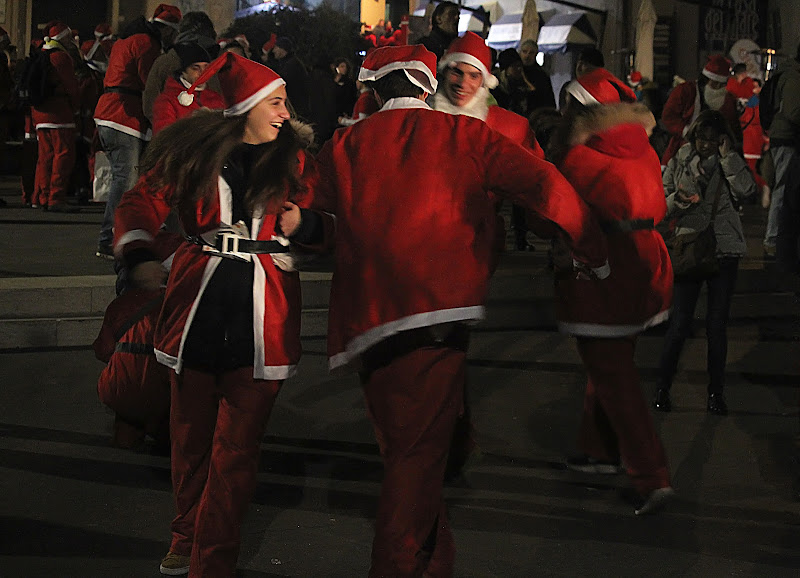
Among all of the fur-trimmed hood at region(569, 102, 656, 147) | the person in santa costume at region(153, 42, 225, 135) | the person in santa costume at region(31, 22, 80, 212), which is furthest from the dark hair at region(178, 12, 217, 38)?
the person in santa costume at region(31, 22, 80, 212)

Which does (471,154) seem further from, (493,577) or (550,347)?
(550,347)

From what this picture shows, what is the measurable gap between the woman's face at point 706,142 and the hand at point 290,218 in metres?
3.89

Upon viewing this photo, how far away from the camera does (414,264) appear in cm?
409

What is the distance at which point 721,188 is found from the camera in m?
7.44

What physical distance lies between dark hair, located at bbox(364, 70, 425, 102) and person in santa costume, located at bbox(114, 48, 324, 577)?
1.20 feet

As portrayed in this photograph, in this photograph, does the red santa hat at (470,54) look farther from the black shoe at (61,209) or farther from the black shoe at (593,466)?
the black shoe at (61,209)

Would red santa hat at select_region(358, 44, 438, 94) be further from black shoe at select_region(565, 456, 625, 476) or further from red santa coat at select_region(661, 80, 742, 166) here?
red santa coat at select_region(661, 80, 742, 166)

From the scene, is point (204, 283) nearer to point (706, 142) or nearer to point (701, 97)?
point (706, 142)

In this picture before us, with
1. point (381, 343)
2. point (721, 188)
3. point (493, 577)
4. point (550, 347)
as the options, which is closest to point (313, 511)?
point (493, 577)

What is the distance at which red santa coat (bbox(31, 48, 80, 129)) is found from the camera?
44.7ft

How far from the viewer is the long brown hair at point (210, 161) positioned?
4.25 meters

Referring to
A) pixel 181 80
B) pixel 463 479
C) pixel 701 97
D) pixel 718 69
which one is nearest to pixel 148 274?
pixel 463 479

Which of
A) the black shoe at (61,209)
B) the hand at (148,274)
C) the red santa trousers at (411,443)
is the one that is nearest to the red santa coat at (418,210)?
the red santa trousers at (411,443)

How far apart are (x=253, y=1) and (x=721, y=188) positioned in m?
28.4
